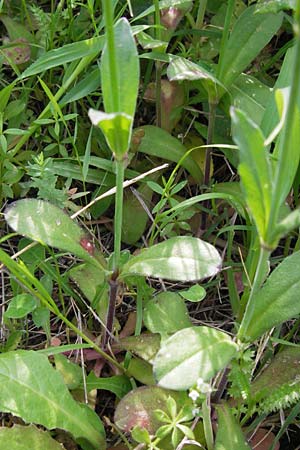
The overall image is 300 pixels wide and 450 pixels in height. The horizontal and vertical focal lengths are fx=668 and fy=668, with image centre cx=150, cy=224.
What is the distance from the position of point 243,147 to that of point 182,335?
1.16ft

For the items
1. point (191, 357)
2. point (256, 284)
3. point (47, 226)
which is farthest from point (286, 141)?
point (47, 226)

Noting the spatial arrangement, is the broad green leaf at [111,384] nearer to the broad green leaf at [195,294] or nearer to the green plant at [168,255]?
the green plant at [168,255]

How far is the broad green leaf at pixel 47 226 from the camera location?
4.24 ft

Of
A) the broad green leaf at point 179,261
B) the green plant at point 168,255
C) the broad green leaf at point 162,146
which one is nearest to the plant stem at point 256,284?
the green plant at point 168,255

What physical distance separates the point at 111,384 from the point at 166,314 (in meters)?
0.19

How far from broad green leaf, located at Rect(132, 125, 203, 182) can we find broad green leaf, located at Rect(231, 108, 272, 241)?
0.68 meters

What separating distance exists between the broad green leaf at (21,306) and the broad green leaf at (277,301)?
17.8 inches

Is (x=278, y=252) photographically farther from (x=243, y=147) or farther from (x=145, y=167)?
(x=243, y=147)

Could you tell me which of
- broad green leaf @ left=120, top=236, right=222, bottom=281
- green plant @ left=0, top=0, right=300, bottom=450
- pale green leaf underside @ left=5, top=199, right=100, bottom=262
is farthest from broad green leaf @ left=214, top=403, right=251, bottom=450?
pale green leaf underside @ left=5, top=199, right=100, bottom=262

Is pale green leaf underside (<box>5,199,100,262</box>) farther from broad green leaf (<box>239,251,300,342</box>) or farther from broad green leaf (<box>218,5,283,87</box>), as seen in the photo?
broad green leaf (<box>218,5,283,87</box>)

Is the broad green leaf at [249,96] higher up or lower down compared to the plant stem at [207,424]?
higher up

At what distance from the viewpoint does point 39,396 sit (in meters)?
1.25

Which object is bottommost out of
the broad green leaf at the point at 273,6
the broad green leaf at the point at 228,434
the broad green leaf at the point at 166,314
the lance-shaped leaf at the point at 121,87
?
the broad green leaf at the point at 228,434

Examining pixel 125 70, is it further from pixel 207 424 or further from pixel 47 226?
pixel 207 424
